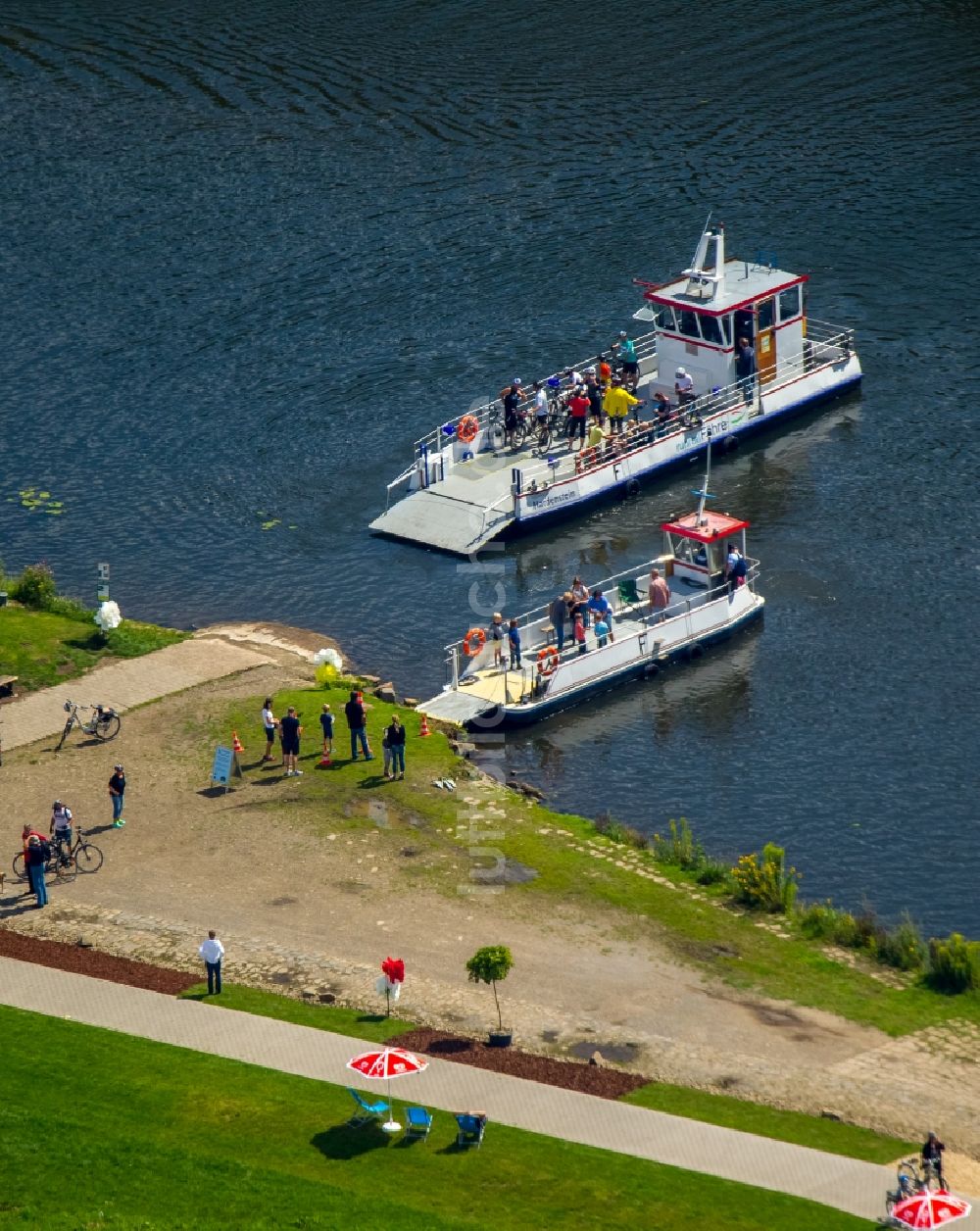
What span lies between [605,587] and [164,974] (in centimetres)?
2519

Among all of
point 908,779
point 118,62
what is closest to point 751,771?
point 908,779

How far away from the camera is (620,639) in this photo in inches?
2354

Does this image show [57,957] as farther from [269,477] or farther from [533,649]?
[269,477]

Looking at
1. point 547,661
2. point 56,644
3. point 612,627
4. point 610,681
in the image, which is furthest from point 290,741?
point 612,627

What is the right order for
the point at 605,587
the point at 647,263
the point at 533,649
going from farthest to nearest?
the point at 647,263 < the point at 605,587 < the point at 533,649

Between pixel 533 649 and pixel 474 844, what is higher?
pixel 533 649

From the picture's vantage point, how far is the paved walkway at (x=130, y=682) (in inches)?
2111

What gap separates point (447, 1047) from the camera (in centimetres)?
3956

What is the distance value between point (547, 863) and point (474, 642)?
41.8 ft

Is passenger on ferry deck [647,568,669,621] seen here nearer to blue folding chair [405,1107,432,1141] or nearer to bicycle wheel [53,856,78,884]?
bicycle wheel [53,856,78,884]

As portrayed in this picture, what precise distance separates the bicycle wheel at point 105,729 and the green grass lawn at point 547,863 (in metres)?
1.89

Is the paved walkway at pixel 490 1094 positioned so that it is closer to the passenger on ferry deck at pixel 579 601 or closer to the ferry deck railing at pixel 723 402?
the passenger on ferry deck at pixel 579 601

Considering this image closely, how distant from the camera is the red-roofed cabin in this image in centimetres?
6191

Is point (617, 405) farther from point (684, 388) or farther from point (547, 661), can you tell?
point (547, 661)
